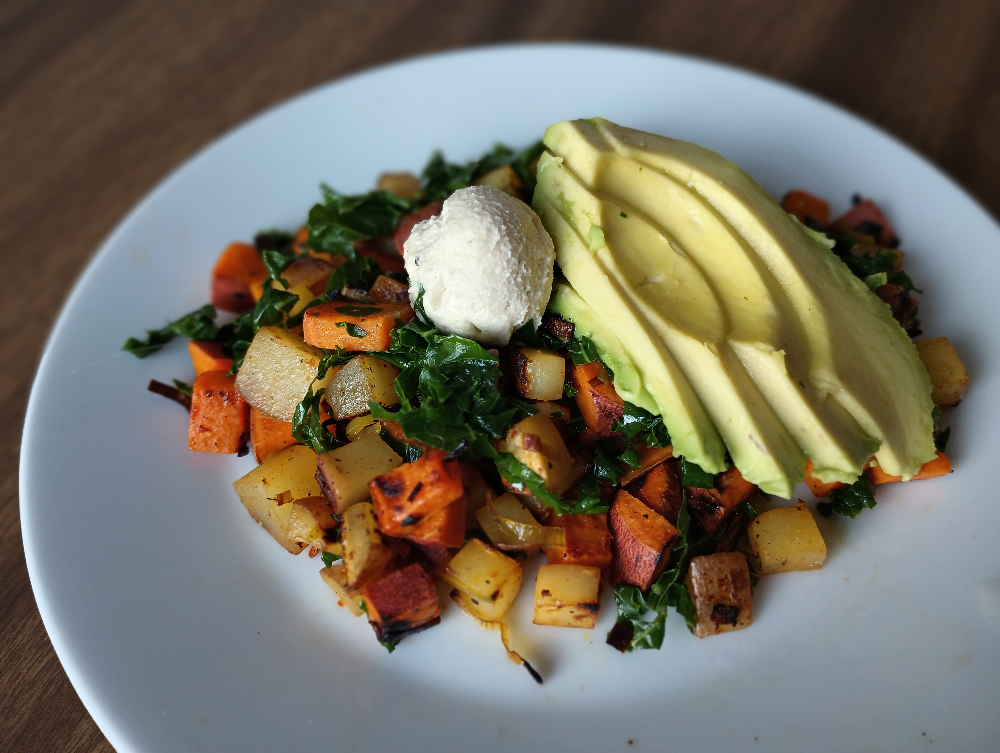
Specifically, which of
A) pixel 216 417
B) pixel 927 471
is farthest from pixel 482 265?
pixel 927 471

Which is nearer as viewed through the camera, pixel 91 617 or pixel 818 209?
pixel 91 617

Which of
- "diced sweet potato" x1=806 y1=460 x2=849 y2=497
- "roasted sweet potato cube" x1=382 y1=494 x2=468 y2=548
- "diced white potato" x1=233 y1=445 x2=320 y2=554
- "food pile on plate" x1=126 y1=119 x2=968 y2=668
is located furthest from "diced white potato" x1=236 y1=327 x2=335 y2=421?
"diced sweet potato" x1=806 y1=460 x2=849 y2=497

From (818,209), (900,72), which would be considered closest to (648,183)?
(818,209)

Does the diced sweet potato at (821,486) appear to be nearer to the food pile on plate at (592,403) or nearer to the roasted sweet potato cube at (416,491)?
the food pile on plate at (592,403)

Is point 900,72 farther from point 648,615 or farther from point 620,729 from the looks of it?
point 620,729

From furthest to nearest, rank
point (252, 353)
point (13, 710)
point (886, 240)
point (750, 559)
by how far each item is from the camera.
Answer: point (886, 240) → point (252, 353) → point (750, 559) → point (13, 710)

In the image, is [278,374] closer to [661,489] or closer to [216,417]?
[216,417]
